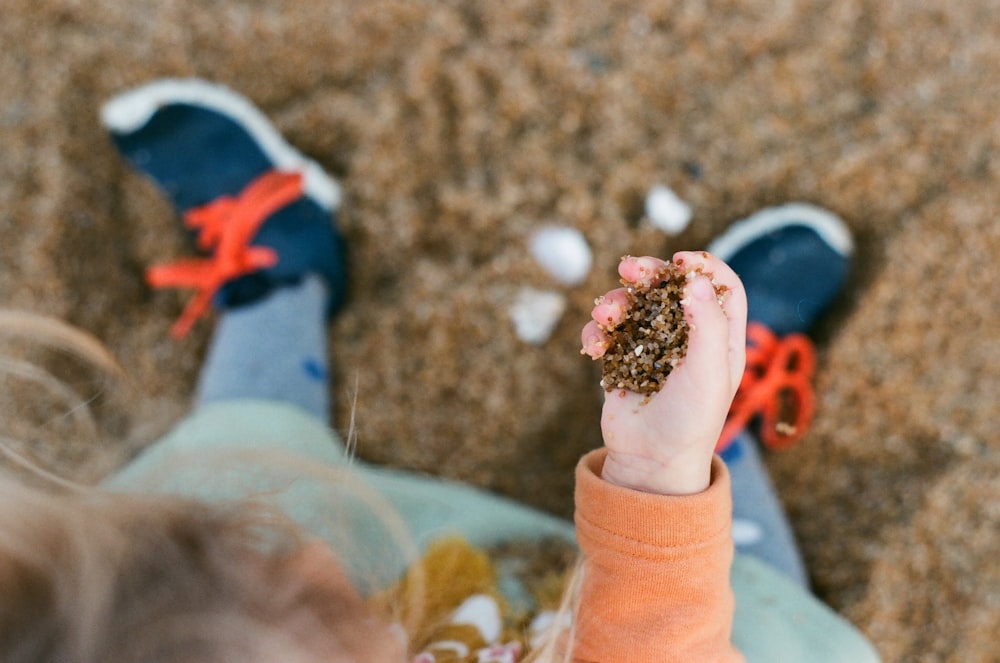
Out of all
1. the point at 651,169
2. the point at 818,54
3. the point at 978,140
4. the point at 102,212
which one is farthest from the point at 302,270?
the point at 978,140

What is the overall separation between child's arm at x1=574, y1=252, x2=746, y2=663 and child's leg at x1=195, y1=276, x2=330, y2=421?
63 cm

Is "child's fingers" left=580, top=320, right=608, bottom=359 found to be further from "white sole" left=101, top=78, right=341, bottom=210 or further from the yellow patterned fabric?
"white sole" left=101, top=78, right=341, bottom=210

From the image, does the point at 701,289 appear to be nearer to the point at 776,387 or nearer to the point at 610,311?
the point at 610,311

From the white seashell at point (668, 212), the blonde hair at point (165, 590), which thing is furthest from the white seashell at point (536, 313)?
the blonde hair at point (165, 590)

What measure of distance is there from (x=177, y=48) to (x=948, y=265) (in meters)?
1.28

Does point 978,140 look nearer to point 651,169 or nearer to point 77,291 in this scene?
point 651,169

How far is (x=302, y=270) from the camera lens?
4.23 ft

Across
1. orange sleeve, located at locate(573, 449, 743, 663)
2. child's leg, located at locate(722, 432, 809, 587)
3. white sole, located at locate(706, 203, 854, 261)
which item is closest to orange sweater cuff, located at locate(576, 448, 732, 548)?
orange sleeve, located at locate(573, 449, 743, 663)

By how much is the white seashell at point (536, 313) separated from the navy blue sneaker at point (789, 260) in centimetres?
26

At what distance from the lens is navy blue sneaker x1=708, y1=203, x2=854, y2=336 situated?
3.95ft

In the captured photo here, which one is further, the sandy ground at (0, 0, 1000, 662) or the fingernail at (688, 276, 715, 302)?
the sandy ground at (0, 0, 1000, 662)

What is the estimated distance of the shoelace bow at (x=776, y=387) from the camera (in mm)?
1157

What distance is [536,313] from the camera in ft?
4.06

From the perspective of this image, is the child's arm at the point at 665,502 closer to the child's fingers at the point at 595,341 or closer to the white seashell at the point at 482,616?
the child's fingers at the point at 595,341
